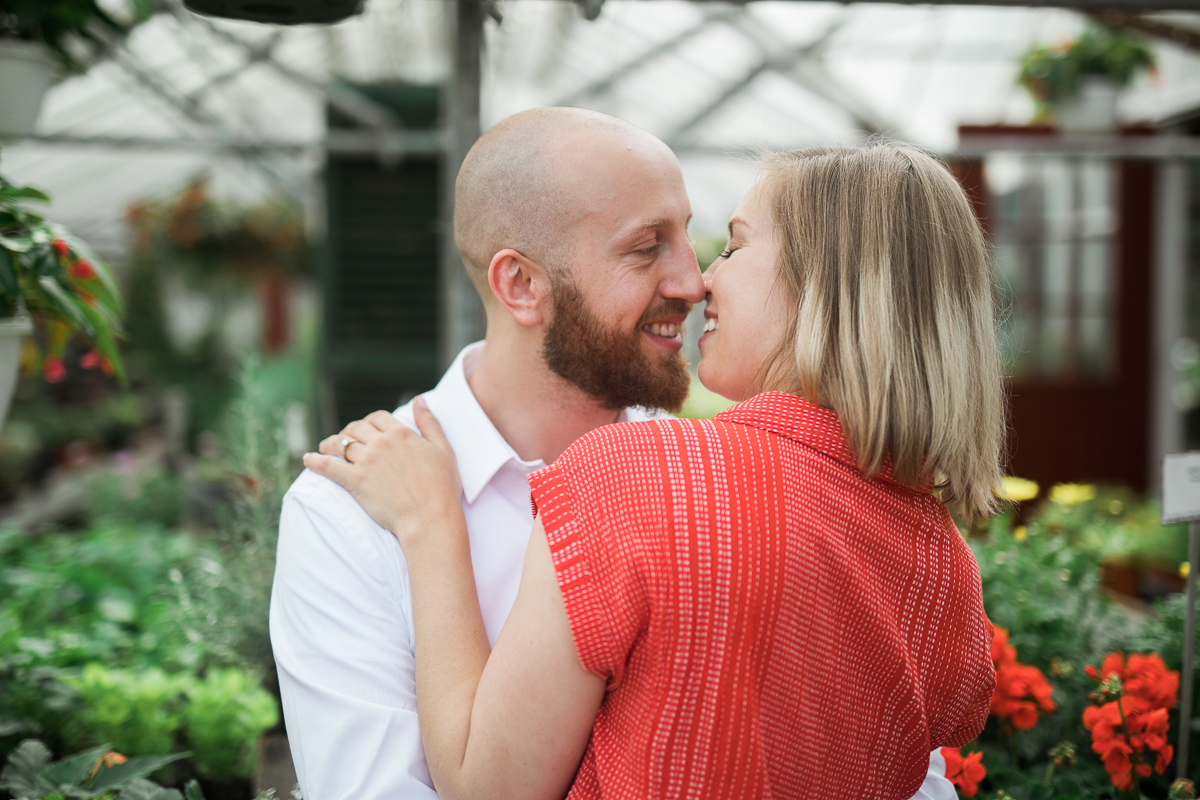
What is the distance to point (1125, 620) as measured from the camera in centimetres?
245

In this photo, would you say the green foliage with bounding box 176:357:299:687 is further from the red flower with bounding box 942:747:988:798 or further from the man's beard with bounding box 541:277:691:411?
the red flower with bounding box 942:747:988:798

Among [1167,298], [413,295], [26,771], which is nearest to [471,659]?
[26,771]

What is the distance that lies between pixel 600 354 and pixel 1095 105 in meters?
4.50

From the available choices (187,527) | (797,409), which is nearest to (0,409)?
(797,409)

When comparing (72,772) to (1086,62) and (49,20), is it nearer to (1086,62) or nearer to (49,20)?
(49,20)

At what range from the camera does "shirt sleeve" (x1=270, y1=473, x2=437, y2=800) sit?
1088 millimetres

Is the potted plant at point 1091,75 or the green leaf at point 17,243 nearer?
the green leaf at point 17,243

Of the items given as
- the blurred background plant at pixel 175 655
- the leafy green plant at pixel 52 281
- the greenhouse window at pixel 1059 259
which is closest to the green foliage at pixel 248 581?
the blurred background plant at pixel 175 655

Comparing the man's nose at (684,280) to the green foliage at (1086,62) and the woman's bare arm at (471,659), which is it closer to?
the woman's bare arm at (471,659)

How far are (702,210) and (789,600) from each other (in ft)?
33.9

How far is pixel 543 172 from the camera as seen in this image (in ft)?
4.67

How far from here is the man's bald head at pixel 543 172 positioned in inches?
55.4

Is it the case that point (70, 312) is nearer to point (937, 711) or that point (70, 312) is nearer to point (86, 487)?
point (937, 711)

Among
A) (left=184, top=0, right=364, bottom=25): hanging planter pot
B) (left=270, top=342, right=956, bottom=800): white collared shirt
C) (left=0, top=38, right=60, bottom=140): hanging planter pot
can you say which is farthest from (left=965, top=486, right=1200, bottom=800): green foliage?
Answer: (left=0, top=38, right=60, bottom=140): hanging planter pot
